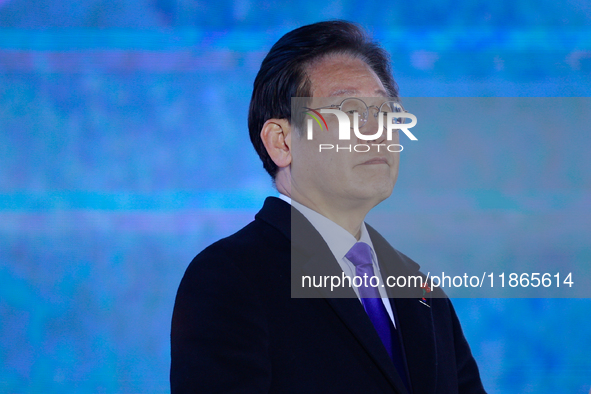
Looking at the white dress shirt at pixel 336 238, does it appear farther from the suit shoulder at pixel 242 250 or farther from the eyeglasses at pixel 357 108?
the eyeglasses at pixel 357 108

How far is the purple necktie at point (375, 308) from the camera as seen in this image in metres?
1.32

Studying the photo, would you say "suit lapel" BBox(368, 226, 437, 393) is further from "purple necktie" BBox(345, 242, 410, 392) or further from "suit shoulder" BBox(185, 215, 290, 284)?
"suit shoulder" BBox(185, 215, 290, 284)

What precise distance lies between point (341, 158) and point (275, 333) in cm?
46

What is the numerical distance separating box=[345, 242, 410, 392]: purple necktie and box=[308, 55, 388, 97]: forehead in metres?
0.40

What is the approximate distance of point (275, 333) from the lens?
1202 mm

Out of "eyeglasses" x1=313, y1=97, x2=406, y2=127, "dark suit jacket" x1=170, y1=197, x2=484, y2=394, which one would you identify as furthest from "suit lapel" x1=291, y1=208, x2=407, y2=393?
"eyeglasses" x1=313, y1=97, x2=406, y2=127

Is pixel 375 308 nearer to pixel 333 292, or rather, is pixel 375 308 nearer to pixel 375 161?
pixel 333 292

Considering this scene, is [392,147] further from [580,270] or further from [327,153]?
[580,270]

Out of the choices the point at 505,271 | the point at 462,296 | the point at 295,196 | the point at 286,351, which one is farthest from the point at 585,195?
the point at 286,351

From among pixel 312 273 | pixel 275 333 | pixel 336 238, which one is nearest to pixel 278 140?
pixel 336 238

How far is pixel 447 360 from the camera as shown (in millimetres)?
1419

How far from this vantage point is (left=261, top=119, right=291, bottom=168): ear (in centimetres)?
152

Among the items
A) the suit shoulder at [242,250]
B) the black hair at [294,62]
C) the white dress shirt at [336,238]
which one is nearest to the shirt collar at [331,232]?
the white dress shirt at [336,238]

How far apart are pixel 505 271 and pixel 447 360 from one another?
4.11 feet
